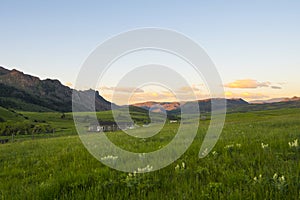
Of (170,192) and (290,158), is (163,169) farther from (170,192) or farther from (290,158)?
(290,158)

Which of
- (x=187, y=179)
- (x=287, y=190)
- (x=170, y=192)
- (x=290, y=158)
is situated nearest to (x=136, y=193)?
(x=170, y=192)

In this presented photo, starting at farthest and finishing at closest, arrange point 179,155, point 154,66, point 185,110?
point 154,66 → point 179,155 → point 185,110

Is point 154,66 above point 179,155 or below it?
above

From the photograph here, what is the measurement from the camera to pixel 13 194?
6.70 meters

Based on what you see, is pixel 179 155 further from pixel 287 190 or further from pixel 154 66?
pixel 287 190

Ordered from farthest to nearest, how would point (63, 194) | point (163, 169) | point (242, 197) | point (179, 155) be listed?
point (179, 155), point (163, 169), point (63, 194), point (242, 197)

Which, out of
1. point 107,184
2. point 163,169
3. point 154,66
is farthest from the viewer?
point 154,66

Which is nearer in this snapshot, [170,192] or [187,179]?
[170,192]

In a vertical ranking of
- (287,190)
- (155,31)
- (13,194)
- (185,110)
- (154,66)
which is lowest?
(13,194)

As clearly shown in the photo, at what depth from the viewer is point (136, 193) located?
603cm

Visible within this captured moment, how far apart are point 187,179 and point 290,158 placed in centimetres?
366

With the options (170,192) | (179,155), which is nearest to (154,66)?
(179,155)

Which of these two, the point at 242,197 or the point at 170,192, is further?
the point at 170,192

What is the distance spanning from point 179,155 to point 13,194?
5.71 metres
